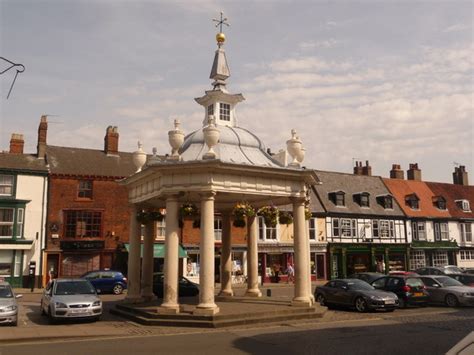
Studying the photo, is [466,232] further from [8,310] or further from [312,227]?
[8,310]

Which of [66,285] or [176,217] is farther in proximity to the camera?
[66,285]

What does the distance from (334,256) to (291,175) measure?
91.1 ft

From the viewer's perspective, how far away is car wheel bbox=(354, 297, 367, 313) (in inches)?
733

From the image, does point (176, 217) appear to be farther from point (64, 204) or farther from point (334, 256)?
point (334, 256)

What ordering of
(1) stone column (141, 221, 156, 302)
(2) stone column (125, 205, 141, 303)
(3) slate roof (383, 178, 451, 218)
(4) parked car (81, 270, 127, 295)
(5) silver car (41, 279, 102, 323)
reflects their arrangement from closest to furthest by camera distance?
(5) silver car (41, 279, 102, 323) → (2) stone column (125, 205, 141, 303) → (1) stone column (141, 221, 156, 302) → (4) parked car (81, 270, 127, 295) → (3) slate roof (383, 178, 451, 218)

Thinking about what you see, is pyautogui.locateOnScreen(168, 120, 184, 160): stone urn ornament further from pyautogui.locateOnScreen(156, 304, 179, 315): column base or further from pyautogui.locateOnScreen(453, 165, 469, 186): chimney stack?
pyautogui.locateOnScreen(453, 165, 469, 186): chimney stack

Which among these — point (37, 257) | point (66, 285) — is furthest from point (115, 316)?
point (37, 257)

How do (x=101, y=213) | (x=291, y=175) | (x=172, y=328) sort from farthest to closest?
(x=101, y=213), (x=291, y=175), (x=172, y=328)

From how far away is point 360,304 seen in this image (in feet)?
61.6

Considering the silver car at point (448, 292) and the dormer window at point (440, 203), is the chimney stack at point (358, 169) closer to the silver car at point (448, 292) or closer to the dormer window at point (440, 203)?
the dormer window at point (440, 203)

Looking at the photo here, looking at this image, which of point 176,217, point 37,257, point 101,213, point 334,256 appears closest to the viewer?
point 176,217

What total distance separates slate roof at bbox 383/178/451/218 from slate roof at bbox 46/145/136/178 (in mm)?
27779

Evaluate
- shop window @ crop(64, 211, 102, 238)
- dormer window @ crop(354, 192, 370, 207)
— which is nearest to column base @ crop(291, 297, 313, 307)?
shop window @ crop(64, 211, 102, 238)

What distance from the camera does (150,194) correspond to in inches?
675
